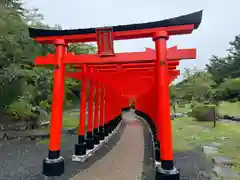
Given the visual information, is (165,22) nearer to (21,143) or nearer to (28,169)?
(28,169)

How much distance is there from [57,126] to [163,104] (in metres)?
2.24

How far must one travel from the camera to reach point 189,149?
6.79 m

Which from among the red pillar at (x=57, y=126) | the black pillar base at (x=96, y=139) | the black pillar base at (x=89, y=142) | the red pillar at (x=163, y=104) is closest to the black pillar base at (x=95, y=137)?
the black pillar base at (x=96, y=139)

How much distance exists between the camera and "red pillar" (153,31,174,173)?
12.8 feet

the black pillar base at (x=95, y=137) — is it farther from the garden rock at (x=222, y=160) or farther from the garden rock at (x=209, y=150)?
the garden rock at (x=222, y=160)

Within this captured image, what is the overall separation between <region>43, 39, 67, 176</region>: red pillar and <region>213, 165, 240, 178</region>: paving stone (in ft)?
10.7

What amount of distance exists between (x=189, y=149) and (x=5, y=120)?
809 centimetres

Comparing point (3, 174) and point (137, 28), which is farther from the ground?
point (137, 28)

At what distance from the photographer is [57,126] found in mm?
4590

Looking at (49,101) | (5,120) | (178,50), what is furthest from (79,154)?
(5,120)

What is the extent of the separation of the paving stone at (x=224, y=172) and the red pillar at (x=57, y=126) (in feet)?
10.7

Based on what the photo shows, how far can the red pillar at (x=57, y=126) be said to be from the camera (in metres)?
4.48

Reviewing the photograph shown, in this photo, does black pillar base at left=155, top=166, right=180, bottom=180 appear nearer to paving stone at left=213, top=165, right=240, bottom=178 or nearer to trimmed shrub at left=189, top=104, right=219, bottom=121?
paving stone at left=213, top=165, right=240, bottom=178

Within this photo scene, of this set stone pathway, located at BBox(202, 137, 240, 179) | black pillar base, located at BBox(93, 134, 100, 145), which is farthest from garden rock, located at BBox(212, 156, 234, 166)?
black pillar base, located at BBox(93, 134, 100, 145)
